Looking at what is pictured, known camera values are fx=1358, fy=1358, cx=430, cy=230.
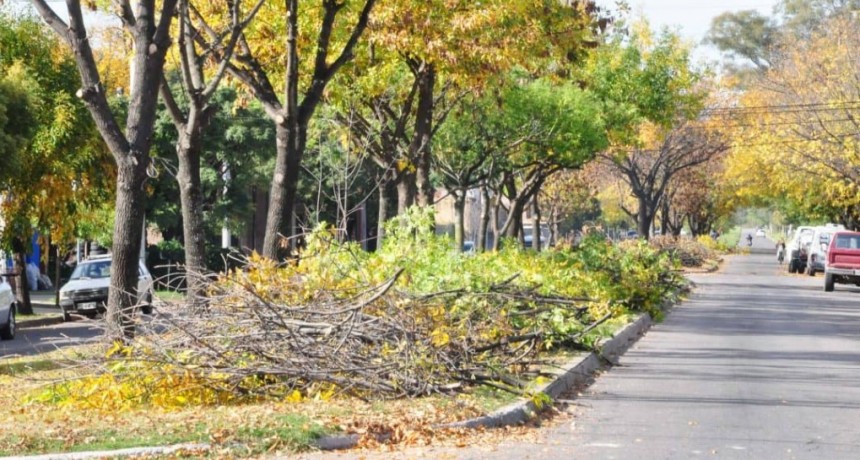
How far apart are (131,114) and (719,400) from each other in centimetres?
703

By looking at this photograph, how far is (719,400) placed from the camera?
46.7ft

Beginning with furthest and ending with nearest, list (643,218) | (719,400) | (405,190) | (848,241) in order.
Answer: (643,218) < (848,241) < (405,190) < (719,400)

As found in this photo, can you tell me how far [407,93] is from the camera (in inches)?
1200

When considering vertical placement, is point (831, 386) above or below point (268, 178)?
below

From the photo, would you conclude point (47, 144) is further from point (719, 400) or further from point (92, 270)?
point (719, 400)

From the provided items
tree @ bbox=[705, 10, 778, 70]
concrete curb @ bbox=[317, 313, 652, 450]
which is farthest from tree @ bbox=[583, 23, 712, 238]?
tree @ bbox=[705, 10, 778, 70]

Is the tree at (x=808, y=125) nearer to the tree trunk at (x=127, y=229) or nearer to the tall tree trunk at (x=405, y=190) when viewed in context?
the tall tree trunk at (x=405, y=190)

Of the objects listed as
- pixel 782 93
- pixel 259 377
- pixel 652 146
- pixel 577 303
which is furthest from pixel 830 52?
pixel 259 377

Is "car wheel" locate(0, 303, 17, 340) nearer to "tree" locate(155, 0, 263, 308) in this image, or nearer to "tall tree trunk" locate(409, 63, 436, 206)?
"tall tree trunk" locate(409, 63, 436, 206)

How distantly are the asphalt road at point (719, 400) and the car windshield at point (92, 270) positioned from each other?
602 inches

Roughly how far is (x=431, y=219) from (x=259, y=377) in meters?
7.95

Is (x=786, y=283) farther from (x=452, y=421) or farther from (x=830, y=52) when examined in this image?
(x=452, y=421)

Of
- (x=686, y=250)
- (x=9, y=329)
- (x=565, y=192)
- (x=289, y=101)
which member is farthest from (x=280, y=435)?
(x=686, y=250)

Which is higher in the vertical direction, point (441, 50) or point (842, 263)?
point (441, 50)
